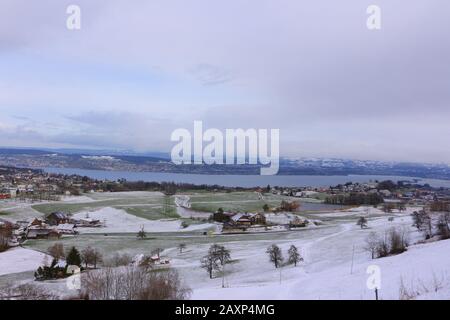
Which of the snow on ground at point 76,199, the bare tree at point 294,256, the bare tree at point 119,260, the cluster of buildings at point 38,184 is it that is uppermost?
the cluster of buildings at point 38,184

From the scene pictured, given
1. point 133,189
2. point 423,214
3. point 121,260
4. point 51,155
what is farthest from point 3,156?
point 423,214

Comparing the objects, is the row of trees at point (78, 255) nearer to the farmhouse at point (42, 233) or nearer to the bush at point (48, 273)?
the bush at point (48, 273)

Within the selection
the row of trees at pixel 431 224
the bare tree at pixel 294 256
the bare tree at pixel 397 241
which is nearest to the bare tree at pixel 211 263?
the bare tree at pixel 294 256

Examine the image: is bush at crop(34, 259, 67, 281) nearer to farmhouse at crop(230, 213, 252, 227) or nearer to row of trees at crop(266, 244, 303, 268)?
row of trees at crop(266, 244, 303, 268)

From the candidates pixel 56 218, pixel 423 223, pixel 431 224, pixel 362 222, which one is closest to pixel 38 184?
pixel 56 218

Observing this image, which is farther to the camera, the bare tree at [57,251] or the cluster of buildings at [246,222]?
the cluster of buildings at [246,222]

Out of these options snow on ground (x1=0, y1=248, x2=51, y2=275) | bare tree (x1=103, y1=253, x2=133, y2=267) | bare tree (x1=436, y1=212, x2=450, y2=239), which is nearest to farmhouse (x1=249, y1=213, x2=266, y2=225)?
bare tree (x1=103, y1=253, x2=133, y2=267)

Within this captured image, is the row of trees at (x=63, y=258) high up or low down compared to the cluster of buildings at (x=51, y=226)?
down
